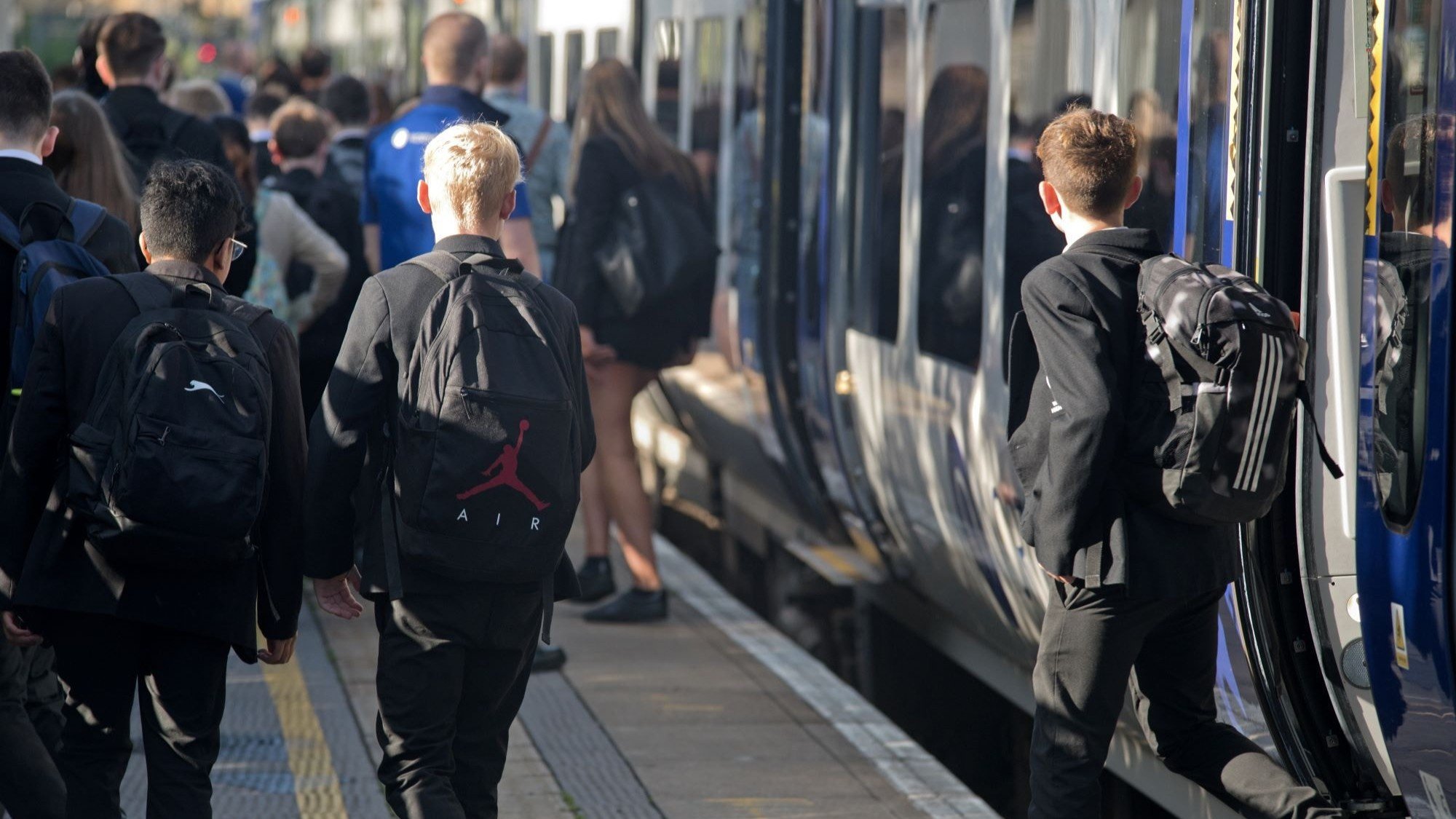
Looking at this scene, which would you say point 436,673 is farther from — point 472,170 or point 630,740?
point 630,740

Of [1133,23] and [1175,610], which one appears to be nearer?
[1175,610]

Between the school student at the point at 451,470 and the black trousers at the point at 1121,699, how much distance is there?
37.2 inches

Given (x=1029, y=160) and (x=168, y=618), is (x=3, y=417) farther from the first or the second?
(x=1029, y=160)

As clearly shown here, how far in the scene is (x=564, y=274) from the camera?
680 centimetres

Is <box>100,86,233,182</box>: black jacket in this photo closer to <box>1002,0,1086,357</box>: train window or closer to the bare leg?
the bare leg

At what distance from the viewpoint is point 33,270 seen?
382 centimetres

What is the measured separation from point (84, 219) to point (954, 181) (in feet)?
7.89

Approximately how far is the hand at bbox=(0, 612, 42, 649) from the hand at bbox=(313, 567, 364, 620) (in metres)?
0.52

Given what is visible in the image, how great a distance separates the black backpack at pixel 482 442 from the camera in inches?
136

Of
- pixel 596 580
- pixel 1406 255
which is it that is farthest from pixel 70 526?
pixel 596 580

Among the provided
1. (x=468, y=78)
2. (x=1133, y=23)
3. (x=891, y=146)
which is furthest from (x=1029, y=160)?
(x=468, y=78)

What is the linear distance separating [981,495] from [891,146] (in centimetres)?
138

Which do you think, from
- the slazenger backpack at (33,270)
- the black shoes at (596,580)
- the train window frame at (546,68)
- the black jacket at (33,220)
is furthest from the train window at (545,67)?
the slazenger backpack at (33,270)

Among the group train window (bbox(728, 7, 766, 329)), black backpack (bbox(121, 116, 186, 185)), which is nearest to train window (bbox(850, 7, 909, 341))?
train window (bbox(728, 7, 766, 329))
